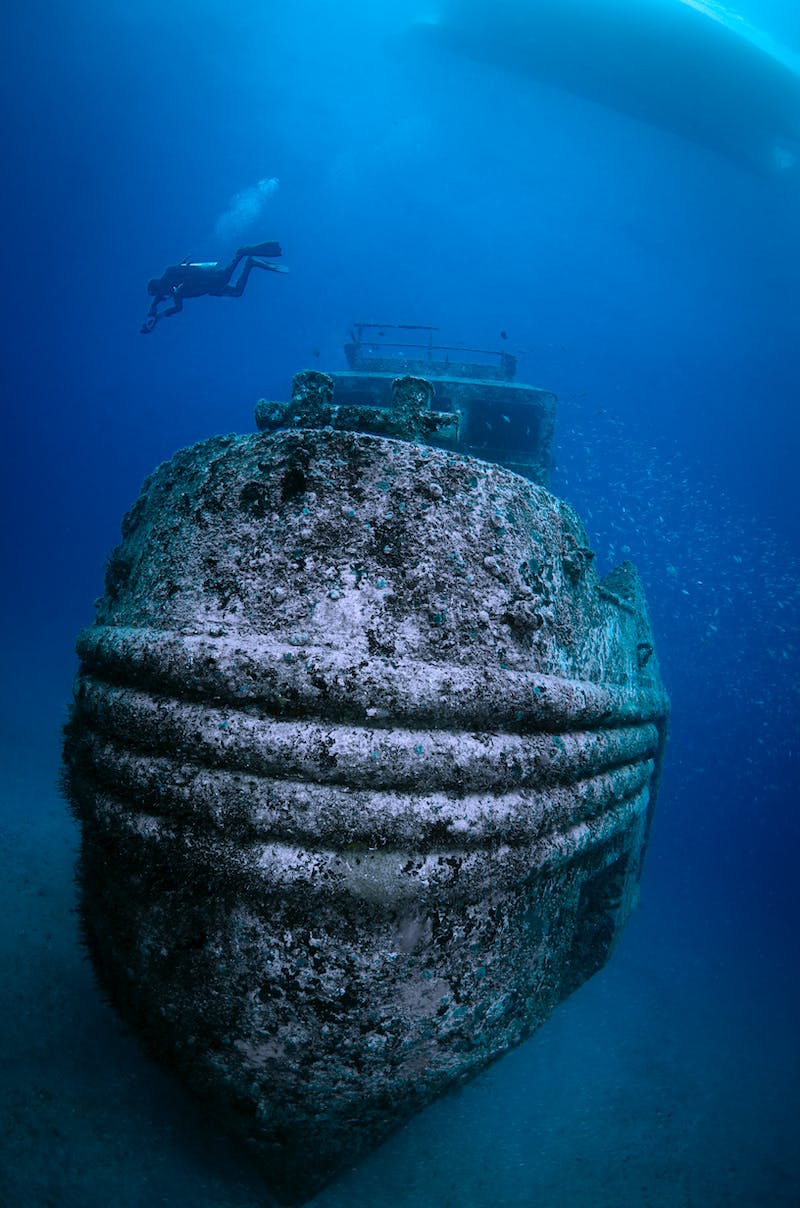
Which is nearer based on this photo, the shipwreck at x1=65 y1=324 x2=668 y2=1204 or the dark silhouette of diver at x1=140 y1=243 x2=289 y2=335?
the shipwreck at x1=65 y1=324 x2=668 y2=1204

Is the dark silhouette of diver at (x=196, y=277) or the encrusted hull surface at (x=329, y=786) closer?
the encrusted hull surface at (x=329, y=786)

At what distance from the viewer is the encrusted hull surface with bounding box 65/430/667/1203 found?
113 centimetres

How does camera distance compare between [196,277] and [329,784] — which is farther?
[196,277]

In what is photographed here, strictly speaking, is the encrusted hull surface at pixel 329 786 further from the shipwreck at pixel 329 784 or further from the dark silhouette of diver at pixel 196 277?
the dark silhouette of diver at pixel 196 277

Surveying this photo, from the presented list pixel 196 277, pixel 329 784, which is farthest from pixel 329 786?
pixel 196 277

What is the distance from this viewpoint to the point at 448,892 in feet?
3.81

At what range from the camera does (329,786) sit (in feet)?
3.76

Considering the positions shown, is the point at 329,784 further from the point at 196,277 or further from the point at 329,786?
the point at 196,277

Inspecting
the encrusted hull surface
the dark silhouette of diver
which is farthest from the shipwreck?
the dark silhouette of diver

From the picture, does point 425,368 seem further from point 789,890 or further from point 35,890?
point 789,890

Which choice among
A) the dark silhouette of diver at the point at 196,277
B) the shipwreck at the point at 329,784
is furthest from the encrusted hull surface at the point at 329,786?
the dark silhouette of diver at the point at 196,277

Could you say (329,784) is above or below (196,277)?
below

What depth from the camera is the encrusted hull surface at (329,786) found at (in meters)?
1.13

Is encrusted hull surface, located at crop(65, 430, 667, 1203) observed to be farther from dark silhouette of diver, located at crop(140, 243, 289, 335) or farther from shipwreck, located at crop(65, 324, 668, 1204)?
dark silhouette of diver, located at crop(140, 243, 289, 335)
